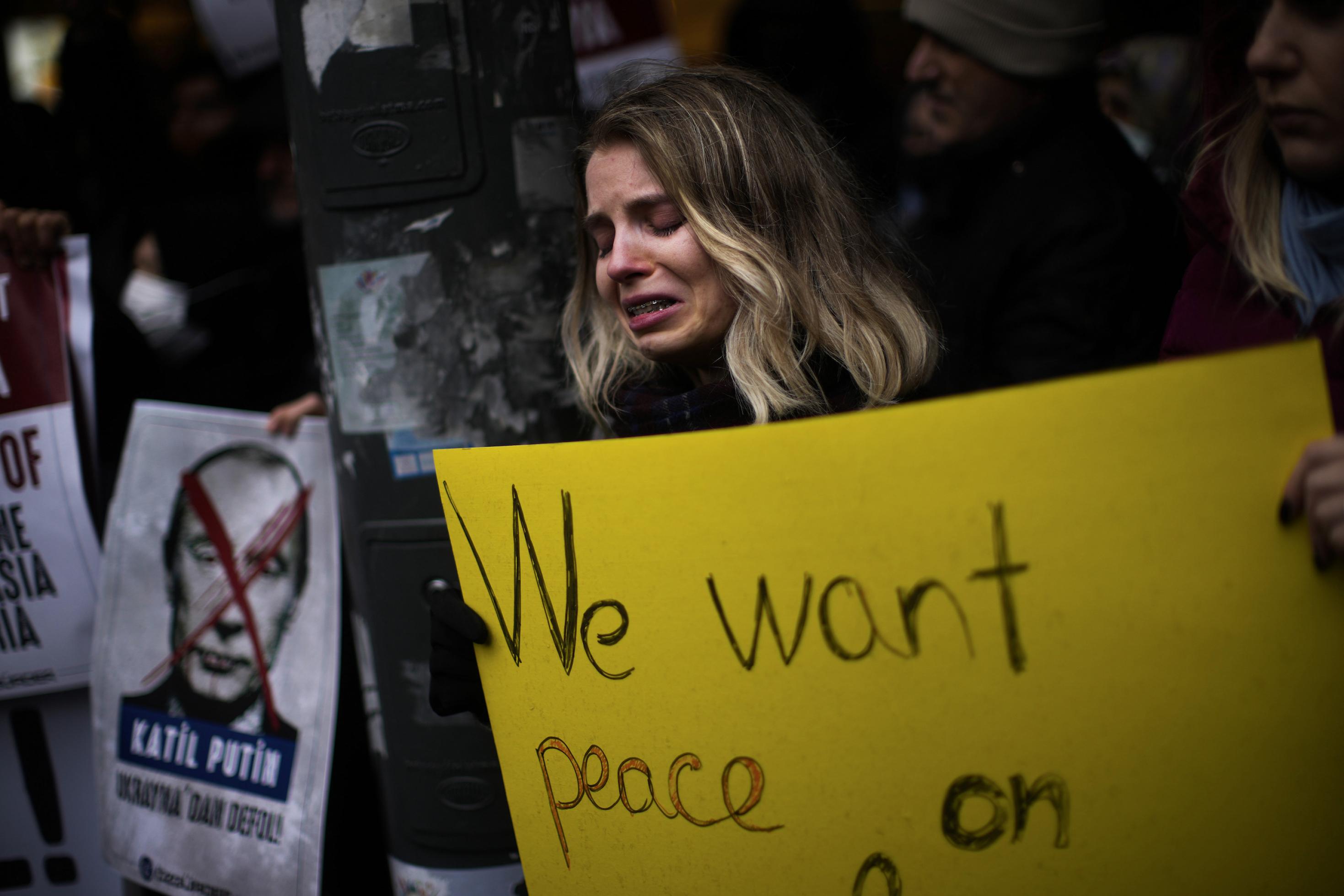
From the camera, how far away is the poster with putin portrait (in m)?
1.95

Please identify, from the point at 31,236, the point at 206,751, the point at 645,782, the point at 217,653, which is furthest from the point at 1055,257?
the point at 31,236

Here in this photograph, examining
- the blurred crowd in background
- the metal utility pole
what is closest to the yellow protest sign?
the metal utility pole

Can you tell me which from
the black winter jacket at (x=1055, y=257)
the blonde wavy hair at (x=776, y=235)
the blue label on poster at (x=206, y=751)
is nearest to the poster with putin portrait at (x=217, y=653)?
the blue label on poster at (x=206, y=751)

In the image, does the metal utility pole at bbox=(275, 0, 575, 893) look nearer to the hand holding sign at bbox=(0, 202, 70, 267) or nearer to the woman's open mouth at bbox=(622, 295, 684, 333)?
the woman's open mouth at bbox=(622, 295, 684, 333)

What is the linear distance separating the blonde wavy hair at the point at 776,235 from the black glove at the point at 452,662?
52cm

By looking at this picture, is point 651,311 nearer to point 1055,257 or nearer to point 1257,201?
point 1257,201

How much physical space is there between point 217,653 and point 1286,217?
2123 millimetres

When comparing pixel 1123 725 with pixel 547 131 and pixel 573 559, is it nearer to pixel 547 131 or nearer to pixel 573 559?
pixel 573 559

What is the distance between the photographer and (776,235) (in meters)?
1.50

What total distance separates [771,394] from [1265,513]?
64cm

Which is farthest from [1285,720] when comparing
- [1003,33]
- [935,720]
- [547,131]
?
[1003,33]

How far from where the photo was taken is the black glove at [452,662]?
1.33 meters

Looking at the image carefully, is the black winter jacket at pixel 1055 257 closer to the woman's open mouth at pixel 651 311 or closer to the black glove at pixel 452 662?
the woman's open mouth at pixel 651 311

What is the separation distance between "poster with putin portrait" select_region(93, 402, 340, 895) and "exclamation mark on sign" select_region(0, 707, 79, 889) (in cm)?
40
